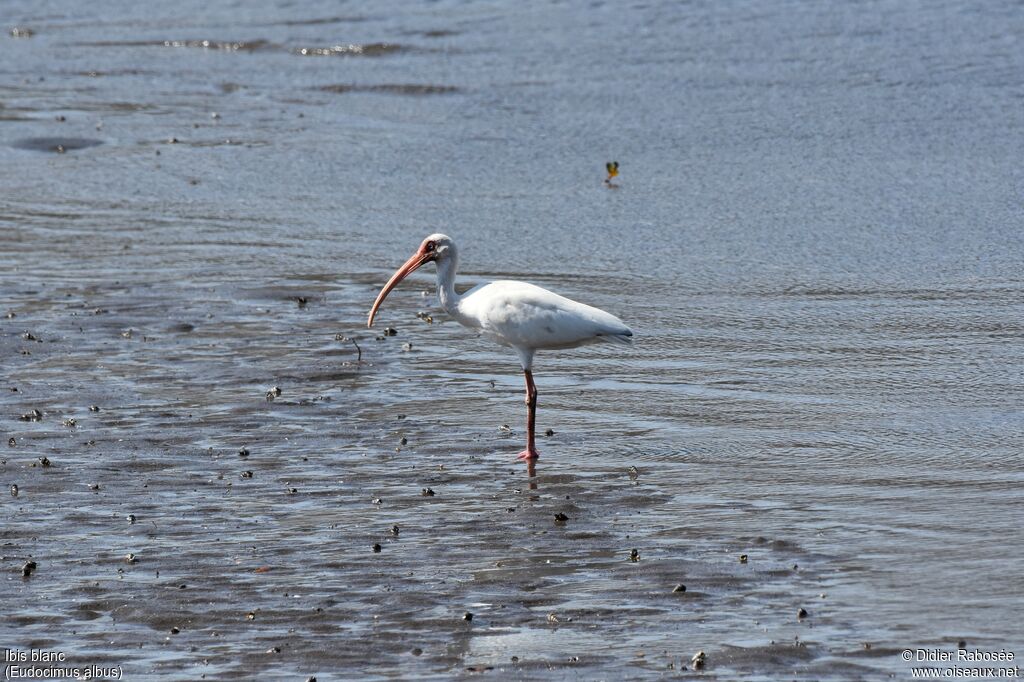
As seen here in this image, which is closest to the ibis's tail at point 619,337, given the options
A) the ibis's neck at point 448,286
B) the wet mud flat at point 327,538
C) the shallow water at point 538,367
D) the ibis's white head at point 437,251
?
the shallow water at point 538,367

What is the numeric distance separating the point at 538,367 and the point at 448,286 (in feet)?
2.88

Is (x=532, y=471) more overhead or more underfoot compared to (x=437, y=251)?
more underfoot

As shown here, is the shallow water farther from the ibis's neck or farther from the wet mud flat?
the ibis's neck

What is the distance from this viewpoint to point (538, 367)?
8.70 meters

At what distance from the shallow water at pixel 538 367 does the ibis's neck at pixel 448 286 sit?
46 centimetres

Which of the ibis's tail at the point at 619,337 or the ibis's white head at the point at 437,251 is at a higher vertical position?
the ibis's white head at the point at 437,251

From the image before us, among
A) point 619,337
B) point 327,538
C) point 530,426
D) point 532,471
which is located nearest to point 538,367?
point 619,337

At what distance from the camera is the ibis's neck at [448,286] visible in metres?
→ 8.02

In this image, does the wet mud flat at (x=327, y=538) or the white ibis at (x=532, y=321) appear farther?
the white ibis at (x=532, y=321)

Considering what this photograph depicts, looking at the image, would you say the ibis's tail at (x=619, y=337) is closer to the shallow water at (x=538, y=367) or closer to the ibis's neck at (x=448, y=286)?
the shallow water at (x=538, y=367)

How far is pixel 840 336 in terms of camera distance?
8617 millimetres

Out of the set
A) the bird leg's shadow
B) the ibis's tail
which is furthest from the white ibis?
the bird leg's shadow

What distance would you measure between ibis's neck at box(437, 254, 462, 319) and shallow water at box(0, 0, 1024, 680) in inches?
18.1

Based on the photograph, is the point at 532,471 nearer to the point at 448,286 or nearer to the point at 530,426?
the point at 530,426
